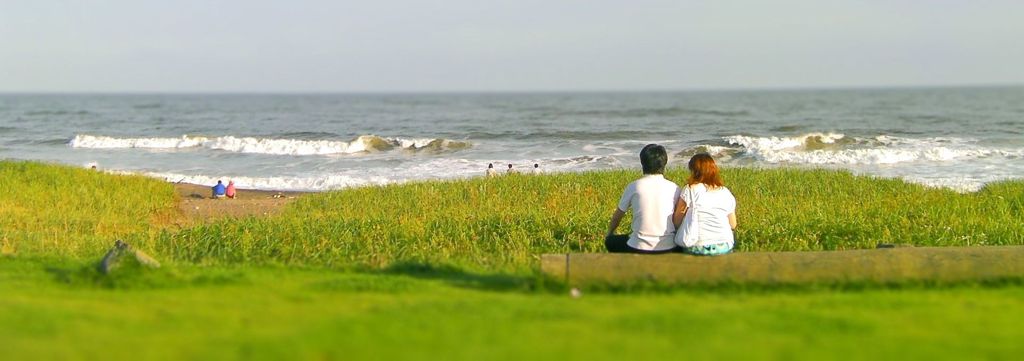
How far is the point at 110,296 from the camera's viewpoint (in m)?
6.75

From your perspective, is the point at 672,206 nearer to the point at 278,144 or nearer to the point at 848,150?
the point at 848,150

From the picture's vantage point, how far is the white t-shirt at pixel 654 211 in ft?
26.6

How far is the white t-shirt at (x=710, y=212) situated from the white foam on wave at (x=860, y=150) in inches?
942

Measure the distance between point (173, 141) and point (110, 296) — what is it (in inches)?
1500

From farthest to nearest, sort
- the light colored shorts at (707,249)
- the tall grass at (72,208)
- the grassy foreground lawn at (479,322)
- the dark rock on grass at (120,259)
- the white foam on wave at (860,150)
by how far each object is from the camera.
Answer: the white foam on wave at (860,150) < the tall grass at (72,208) < the light colored shorts at (707,249) < the dark rock on grass at (120,259) < the grassy foreground lawn at (479,322)

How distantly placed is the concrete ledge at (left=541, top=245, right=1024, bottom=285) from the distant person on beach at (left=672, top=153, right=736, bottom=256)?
434mm

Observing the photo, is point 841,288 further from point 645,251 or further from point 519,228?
point 519,228

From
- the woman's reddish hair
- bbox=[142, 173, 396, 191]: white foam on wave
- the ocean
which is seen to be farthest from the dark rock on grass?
the ocean

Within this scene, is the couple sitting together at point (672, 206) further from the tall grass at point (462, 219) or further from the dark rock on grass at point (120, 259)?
the dark rock on grass at point (120, 259)

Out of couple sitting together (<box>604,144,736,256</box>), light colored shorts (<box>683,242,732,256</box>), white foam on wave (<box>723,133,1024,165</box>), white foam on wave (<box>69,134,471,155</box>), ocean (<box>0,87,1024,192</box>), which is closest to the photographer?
light colored shorts (<box>683,242,732,256</box>)

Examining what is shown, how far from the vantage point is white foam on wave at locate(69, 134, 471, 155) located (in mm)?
38781

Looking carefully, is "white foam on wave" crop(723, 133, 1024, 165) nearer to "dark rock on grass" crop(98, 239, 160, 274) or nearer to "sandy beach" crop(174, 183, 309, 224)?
"sandy beach" crop(174, 183, 309, 224)

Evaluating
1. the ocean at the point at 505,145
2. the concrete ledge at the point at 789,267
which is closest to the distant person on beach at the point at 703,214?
the concrete ledge at the point at 789,267

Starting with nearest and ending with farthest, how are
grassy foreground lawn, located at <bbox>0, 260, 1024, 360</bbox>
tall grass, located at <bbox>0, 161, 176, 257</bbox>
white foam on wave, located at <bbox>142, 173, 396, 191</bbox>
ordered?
grassy foreground lawn, located at <bbox>0, 260, 1024, 360</bbox>
tall grass, located at <bbox>0, 161, 176, 257</bbox>
white foam on wave, located at <bbox>142, 173, 396, 191</bbox>
